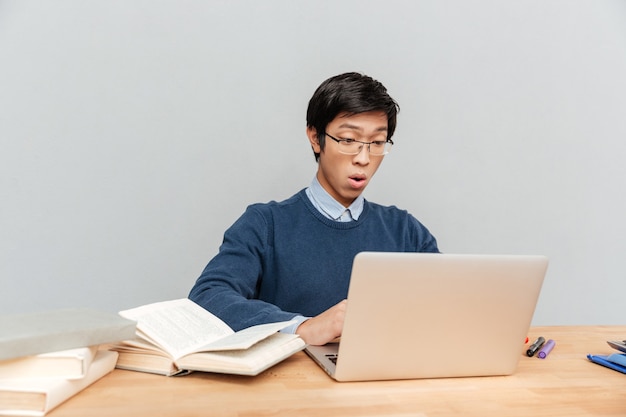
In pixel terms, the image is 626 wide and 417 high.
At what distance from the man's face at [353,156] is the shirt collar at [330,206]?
0.24 ft

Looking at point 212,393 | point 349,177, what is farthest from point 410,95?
point 212,393

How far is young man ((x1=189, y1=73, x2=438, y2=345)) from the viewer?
1.75 metres

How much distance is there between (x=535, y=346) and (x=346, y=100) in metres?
0.80

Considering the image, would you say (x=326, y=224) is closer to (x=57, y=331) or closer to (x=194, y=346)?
(x=194, y=346)

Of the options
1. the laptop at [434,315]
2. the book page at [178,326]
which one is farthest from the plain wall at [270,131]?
the laptop at [434,315]

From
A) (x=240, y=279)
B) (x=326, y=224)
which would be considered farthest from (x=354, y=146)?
(x=240, y=279)

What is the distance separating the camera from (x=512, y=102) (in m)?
2.75

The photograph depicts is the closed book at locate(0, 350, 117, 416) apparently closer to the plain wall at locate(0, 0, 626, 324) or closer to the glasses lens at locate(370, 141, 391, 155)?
the glasses lens at locate(370, 141, 391, 155)

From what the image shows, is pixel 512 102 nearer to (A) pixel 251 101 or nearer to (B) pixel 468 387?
(A) pixel 251 101

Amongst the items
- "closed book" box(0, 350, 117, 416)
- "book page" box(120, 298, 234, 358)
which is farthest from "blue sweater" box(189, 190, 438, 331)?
"closed book" box(0, 350, 117, 416)

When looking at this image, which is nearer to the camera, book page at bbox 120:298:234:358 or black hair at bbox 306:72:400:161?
book page at bbox 120:298:234:358

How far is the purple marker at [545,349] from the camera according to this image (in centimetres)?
133

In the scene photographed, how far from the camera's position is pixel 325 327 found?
4.05ft

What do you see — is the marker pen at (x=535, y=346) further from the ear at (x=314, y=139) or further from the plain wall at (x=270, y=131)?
the plain wall at (x=270, y=131)
